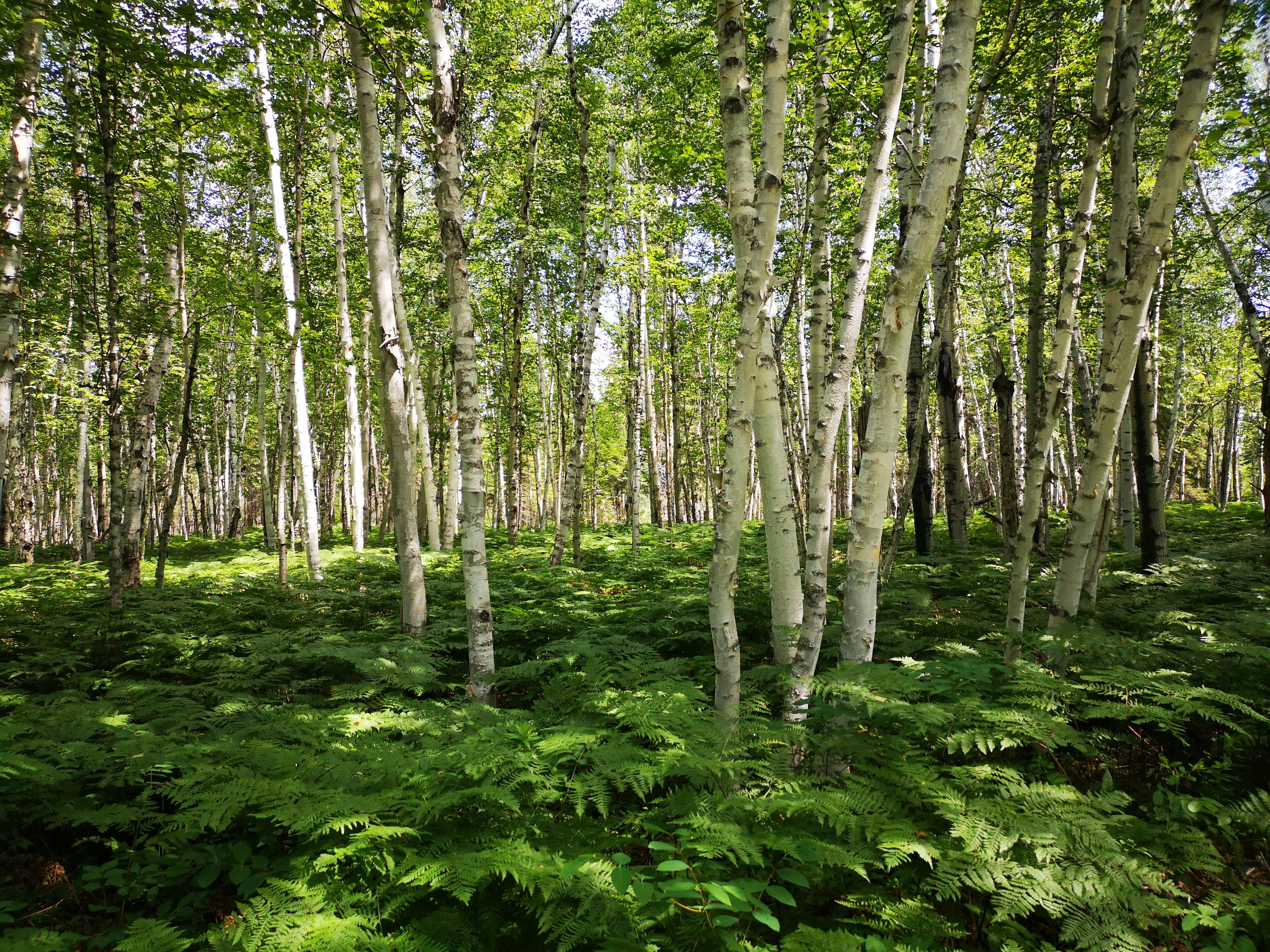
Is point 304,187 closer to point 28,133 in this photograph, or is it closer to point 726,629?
point 28,133

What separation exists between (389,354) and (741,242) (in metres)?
4.33

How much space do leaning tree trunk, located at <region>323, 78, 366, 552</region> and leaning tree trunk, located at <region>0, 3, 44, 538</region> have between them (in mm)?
4604

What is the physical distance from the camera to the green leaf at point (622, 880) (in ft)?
6.41

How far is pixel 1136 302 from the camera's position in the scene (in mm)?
4383

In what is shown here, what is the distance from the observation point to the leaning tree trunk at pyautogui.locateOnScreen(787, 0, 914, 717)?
13.5ft

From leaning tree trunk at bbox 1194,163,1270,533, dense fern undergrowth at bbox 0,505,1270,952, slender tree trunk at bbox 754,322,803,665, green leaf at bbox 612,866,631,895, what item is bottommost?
dense fern undergrowth at bbox 0,505,1270,952

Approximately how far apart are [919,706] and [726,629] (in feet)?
4.27

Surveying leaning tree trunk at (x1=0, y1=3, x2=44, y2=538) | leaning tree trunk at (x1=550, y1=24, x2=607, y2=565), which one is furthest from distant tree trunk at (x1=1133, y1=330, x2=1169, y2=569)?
leaning tree trunk at (x1=0, y1=3, x2=44, y2=538)

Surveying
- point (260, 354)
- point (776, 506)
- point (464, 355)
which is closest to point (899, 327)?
point (776, 506)

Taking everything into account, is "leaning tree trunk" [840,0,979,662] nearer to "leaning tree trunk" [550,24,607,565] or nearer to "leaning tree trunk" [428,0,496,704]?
"leaning tree trunk" [428,0,496,704]

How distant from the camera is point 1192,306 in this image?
1817 centimetres

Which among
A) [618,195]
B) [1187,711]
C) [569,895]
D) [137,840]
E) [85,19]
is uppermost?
[618,195]

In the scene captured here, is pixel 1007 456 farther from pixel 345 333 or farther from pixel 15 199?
pixel 15 199

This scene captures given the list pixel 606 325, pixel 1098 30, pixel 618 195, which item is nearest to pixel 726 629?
pixel 1098 30
